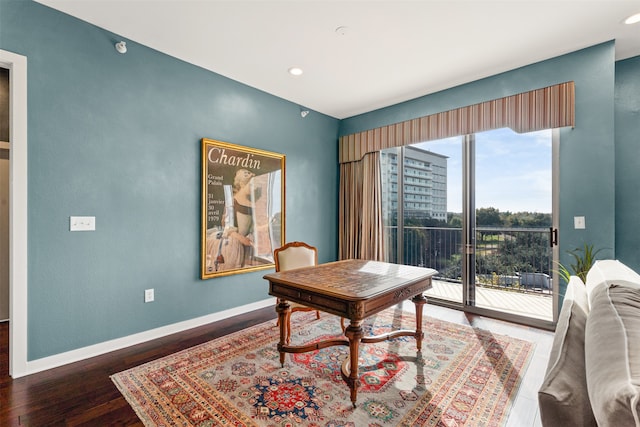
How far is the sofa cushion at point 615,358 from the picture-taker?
0.51 meters

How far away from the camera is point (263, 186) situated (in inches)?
146

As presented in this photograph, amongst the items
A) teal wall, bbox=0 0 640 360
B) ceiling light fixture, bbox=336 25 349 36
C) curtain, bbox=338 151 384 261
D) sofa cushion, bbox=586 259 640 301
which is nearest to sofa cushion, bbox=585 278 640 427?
sofa cushion, bbox=586 259 640 301

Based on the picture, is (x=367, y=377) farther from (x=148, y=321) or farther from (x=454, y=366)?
(x=148, y=321)

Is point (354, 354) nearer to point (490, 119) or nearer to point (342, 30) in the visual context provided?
point (342, 30)

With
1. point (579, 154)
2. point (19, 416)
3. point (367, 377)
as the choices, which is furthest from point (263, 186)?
point (579, 154)

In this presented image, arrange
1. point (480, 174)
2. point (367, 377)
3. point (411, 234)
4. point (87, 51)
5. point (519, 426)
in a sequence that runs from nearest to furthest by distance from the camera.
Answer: point (519, 426) < point (367, 377) < point (87, 51) < point (480, 174) < point (411, 234)

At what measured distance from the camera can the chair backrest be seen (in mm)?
2920

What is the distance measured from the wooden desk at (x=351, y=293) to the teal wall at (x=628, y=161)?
2.18 metres

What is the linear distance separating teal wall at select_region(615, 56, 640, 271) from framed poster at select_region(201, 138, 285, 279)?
12.0 ft

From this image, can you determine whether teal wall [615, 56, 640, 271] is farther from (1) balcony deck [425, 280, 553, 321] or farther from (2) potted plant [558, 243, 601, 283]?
(1) balcony deck [425, 280, 553, 321]

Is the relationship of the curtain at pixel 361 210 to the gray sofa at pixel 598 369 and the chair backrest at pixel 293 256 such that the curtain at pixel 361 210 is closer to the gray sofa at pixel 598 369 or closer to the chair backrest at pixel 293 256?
the chair backrest at pixel 293 256

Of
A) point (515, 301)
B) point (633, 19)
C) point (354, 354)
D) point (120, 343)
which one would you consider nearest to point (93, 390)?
point (120, 343)

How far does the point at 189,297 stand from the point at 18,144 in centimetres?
187

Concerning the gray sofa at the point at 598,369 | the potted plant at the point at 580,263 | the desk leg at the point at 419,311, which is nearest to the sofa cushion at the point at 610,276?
the gray sofa at the point at 598,369
